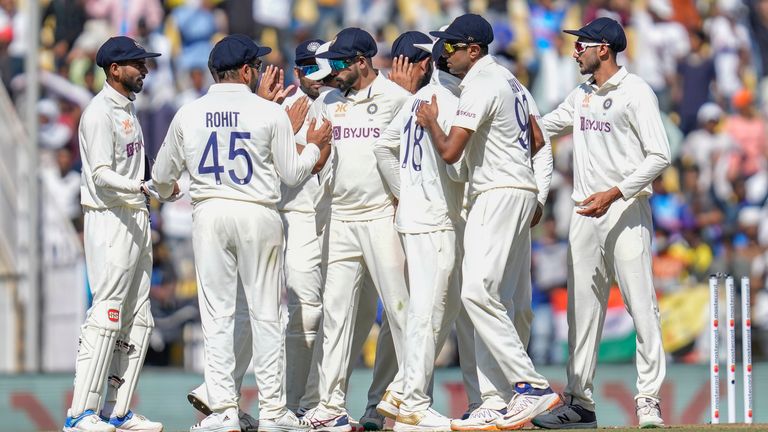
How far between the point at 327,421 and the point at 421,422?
689 mm

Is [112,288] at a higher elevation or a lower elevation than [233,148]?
lower

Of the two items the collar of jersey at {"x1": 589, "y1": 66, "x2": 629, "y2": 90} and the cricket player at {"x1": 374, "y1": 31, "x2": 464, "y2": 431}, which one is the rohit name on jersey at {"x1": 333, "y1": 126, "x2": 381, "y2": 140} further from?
the collar of jersey at {"x1": 589, "y1": 66, "x2": 629, "y2": 90}

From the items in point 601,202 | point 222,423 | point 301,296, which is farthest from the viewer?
point 301,296

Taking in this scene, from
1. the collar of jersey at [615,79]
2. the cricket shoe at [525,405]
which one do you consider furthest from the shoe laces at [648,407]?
the collar of jersey at [615,79]

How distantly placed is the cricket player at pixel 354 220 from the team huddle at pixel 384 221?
0.04 ft

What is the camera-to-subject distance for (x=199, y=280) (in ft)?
27.3

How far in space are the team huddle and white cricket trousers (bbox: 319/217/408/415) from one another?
1cm

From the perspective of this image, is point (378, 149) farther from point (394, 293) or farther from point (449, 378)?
point (449, 378)

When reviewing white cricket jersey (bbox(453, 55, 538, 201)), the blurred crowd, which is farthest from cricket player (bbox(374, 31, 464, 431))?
the blurred crowd

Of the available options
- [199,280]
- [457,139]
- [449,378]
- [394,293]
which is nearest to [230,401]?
[199,280]

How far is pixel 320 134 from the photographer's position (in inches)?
340

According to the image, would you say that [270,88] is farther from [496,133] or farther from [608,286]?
[608,286]

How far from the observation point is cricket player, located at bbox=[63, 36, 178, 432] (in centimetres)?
838

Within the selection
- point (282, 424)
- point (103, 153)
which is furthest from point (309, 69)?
point (282, 424)
